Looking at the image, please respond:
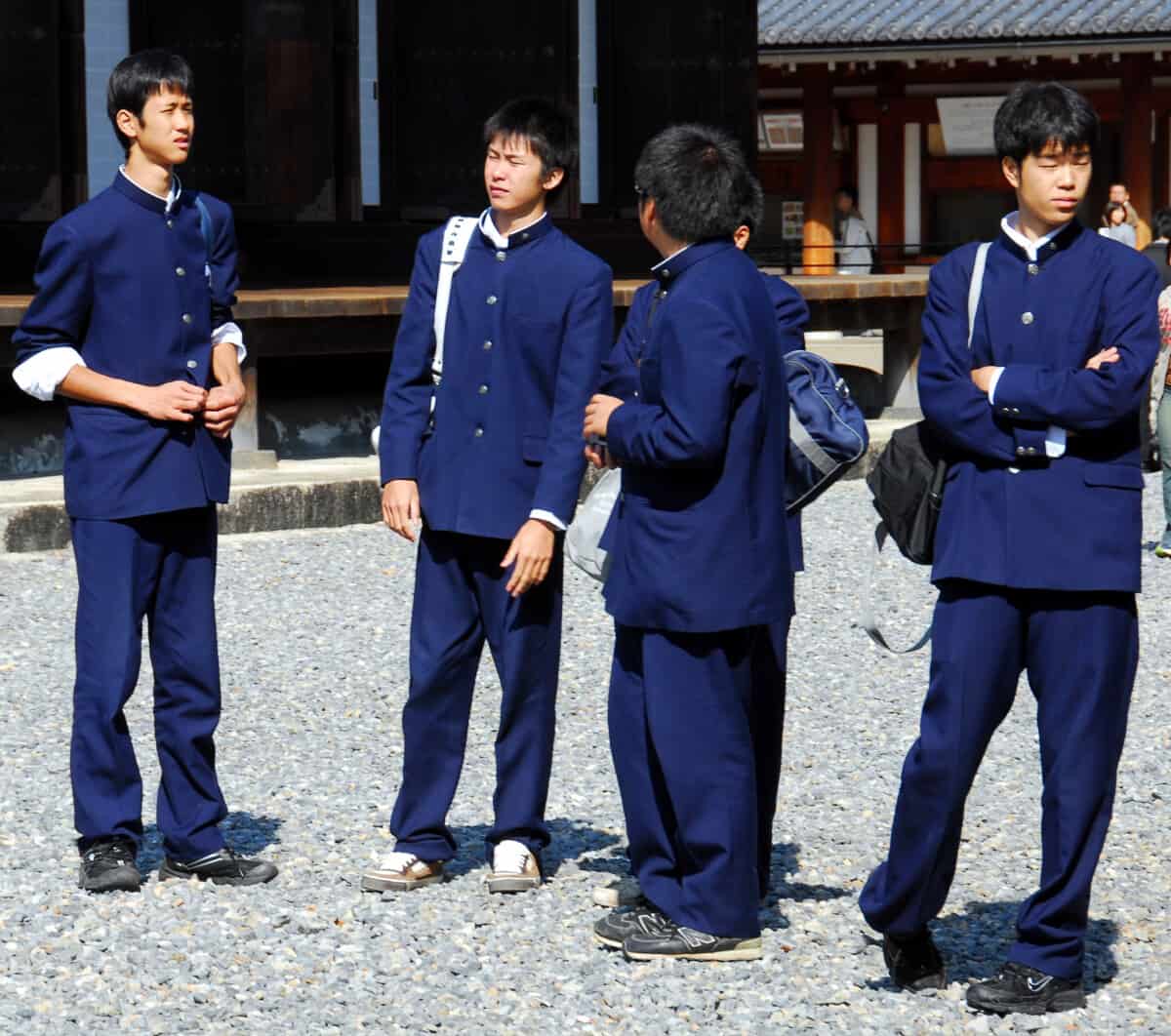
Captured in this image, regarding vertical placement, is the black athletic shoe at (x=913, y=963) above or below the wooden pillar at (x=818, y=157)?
below

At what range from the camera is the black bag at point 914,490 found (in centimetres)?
372

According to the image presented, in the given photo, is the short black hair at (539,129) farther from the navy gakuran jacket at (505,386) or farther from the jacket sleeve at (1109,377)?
the jacket sleeve at (1109,377)

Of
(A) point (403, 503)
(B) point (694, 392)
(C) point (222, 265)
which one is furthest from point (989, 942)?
(C) point (222, 265)

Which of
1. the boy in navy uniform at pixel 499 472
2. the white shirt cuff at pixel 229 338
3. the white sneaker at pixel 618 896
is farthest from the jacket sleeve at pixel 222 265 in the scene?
the white sneaker at pixel 618 896

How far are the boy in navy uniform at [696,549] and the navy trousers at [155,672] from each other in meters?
0.97

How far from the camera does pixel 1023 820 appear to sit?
5094 millimetres

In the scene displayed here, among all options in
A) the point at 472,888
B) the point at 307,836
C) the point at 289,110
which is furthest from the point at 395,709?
the point at 289,110

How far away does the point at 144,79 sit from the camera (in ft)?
14.1

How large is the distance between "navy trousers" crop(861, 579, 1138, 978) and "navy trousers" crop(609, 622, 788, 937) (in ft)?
1.23

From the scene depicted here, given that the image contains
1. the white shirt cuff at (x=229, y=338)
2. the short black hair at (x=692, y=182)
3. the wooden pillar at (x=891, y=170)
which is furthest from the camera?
the wooden pillar at (x=891, y=170)

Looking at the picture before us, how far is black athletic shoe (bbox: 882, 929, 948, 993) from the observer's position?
3771mm

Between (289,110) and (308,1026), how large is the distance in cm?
906

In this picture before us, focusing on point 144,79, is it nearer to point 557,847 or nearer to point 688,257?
point 688,257

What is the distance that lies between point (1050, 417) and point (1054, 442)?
67mm
